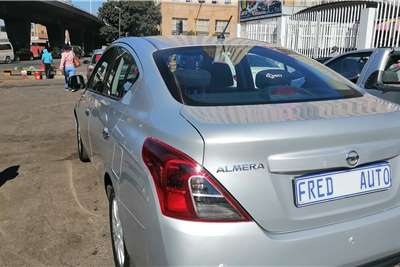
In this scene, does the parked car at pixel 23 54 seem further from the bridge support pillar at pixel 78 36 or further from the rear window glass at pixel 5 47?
the bridge support pillar at pixel 78 36

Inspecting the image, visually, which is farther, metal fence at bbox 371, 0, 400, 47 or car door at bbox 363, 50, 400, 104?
metal fence at bbox 371, 0, 400, 47

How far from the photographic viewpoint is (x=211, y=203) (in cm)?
204

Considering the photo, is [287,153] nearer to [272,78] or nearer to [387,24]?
[272,78]

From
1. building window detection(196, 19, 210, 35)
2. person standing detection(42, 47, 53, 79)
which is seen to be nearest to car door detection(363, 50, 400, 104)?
person standing detection(42, 47, 53, 79)

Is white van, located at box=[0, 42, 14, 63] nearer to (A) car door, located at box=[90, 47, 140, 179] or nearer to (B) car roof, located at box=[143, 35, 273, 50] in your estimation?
(A) car door, located at box=[90, 47, 140, 179]

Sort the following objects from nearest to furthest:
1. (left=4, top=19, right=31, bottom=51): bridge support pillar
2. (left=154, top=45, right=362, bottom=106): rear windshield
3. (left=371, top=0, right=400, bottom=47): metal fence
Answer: (left=154, top=45, right=362, bottom=106): rear windshield
(left=371, top=0, right=400, bottom=47): metal fence
(left=4, top=19, right=31, bottom=51): bridge support pillar

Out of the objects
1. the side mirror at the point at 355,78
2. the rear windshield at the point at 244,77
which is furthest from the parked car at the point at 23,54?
the rear windshield at the point at 244,77

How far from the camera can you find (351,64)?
6.88m

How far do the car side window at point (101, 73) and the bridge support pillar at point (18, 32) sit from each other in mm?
62543

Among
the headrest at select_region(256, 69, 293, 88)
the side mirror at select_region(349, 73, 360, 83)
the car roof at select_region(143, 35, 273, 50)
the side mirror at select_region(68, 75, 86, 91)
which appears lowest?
the side mirror at select_region(68, 75, 86, 91)

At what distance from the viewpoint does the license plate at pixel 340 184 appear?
84.3 inches

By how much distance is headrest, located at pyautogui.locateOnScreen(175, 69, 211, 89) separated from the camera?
2.78m

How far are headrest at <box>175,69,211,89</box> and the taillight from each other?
0.76 meters

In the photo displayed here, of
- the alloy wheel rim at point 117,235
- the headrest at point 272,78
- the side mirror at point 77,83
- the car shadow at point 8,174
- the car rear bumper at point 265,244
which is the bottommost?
the car shadow at point 8,174
